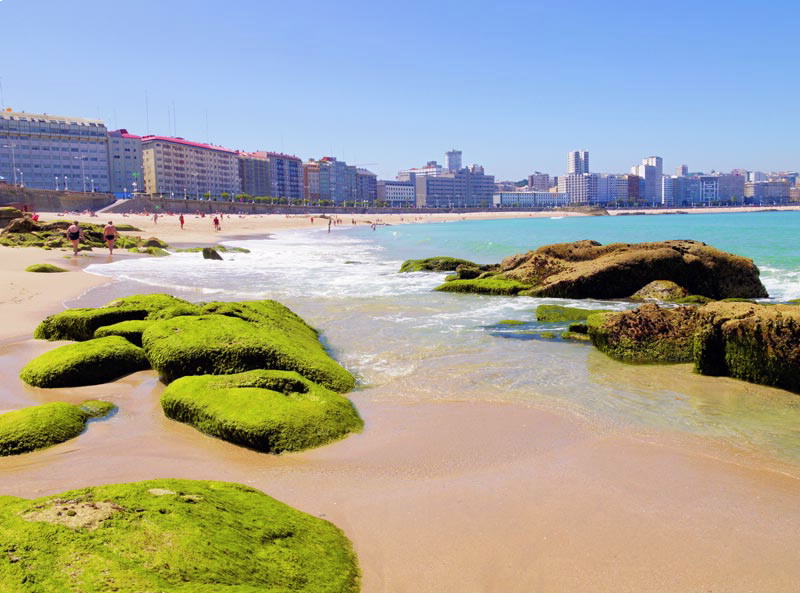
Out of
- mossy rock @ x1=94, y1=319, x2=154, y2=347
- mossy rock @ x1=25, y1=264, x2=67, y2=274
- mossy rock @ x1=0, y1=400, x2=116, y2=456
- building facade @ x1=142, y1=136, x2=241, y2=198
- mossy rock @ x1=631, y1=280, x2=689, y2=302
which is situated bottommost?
mossy rock @ x1=0, y1=400, x2=116, y2=456

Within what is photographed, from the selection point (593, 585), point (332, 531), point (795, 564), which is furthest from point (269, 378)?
point (795, 564)

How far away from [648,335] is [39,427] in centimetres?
851

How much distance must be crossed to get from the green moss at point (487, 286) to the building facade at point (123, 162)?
166m

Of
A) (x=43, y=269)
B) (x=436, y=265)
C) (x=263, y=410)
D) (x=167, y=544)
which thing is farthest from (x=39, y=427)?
(x=436, y=265)

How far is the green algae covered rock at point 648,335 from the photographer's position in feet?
32.5

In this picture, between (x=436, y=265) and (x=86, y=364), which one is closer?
(x=86, y=364)

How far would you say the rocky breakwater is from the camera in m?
8.20

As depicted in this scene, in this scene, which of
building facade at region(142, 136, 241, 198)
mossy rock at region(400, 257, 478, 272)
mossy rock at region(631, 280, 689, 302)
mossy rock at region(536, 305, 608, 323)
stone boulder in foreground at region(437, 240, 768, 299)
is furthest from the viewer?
building facade at region(142, 136, 241, 198)

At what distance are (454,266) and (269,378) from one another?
18.5 m

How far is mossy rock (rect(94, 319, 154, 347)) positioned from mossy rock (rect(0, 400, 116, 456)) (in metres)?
2.71

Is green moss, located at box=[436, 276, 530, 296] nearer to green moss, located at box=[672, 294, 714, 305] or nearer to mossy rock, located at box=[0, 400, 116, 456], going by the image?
green moss, located at box=[672, 294, 714, 305]

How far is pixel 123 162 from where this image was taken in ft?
559

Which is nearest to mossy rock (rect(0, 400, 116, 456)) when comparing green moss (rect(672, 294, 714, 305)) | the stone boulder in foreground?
the stone boulder in foreground

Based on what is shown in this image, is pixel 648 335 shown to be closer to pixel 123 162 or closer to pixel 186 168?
pixel 123 162
